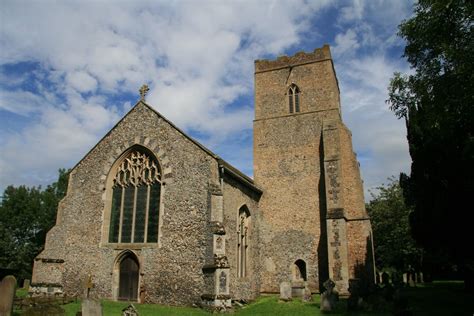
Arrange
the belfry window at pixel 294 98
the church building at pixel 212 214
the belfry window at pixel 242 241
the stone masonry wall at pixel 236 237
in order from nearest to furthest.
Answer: the church building at pixel 212 214, the stone masonry wall at pixel 236 237, the belfry window at pixel 242 241, the belfry window at pixel 294 98

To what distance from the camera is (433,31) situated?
441 inches

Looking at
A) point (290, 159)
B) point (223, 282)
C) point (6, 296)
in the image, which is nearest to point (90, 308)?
point (6, 296)

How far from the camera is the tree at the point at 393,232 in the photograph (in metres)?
37.0

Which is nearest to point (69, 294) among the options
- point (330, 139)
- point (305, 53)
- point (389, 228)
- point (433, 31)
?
A: point (330, 139)

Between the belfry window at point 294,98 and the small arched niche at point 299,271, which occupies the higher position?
the belfry window at point 294,98

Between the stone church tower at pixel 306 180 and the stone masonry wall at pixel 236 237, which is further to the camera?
the stone church tower at pixel 306 180

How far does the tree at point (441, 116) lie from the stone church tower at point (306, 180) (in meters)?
3.75

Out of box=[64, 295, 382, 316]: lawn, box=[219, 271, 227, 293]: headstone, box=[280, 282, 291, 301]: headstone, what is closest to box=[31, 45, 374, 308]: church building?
box=[219, 271, 227, 293]: headstone

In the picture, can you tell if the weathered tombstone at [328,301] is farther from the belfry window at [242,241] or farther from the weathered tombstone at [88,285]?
the weathered tombstone at [88,285]

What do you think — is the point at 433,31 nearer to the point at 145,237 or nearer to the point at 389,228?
the point at 145,237

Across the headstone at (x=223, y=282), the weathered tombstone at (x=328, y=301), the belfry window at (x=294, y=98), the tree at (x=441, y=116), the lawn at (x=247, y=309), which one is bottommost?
the lawn at (x=247, y=309)

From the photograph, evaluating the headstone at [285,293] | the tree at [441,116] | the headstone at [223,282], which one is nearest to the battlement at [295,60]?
the tree at [441,116]

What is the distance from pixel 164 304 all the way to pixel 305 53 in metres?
17.5

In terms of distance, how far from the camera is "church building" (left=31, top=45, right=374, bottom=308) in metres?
16.3
